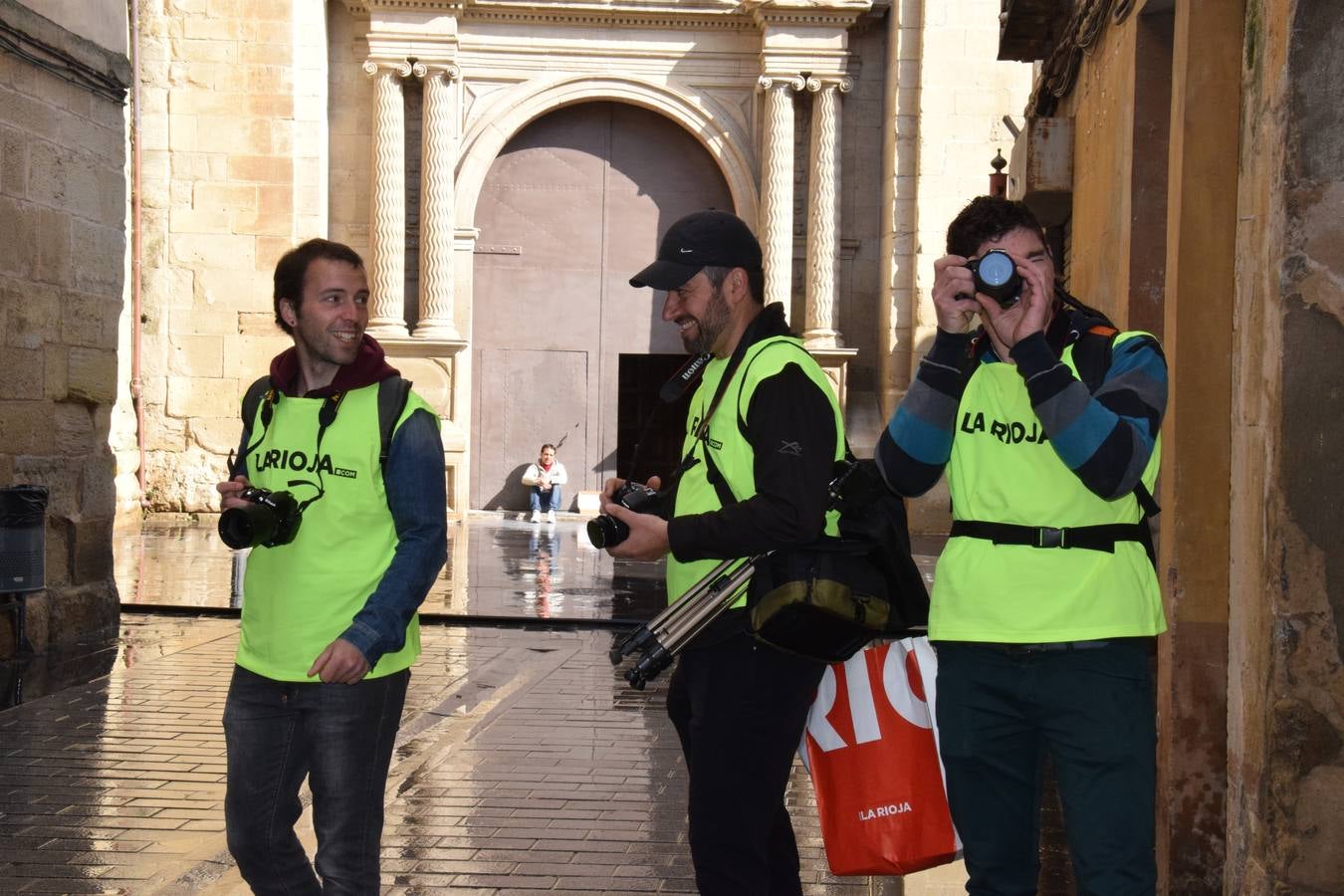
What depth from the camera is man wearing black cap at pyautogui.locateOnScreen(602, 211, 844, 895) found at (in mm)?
3369

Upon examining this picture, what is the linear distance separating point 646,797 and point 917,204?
1405 centimetres

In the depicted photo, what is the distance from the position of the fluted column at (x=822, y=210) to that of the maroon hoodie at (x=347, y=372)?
639 inches

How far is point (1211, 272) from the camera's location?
16.0 feet

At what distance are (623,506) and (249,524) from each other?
0.79 m

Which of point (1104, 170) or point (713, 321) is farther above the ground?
point (1104, 170)

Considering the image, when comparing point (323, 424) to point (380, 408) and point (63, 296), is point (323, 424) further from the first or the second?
point (63, 296)

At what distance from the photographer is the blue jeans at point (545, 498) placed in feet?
65.7

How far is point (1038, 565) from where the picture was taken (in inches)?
127

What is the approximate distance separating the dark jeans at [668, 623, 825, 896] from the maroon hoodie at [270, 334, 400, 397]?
965mm

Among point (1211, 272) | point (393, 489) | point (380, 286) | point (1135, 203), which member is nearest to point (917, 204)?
point (380, 286)

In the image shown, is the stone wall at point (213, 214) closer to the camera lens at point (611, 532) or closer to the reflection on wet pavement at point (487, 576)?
the reflection on wet pavement at point (487, 576)

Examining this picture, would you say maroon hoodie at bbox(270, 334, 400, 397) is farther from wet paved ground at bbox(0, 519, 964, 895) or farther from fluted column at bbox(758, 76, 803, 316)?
fluted column at bbox(758, 76, 803, 316)

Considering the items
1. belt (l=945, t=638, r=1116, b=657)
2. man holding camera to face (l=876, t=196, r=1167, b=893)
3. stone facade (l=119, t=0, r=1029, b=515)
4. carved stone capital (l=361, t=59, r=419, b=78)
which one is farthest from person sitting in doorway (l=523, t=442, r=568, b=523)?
belt (l=945, t=638, r=1116, b=657)

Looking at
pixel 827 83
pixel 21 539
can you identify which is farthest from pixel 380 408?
pixel 827 83
